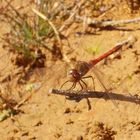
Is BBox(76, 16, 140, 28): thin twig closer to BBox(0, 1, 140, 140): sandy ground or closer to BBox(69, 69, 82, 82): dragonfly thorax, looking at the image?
BBox(0, 1, 140, 140): sandy ground

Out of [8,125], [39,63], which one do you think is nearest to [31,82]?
[39,63]

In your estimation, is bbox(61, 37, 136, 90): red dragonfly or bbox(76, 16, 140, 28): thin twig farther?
bbox(76, 16, 140, 28): thin twig

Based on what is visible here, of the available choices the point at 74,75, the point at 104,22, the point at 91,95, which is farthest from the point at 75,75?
the point at 104,22

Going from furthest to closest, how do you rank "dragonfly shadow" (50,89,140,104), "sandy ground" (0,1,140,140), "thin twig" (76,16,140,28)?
1. "thin twig" (76,16,140,28)
2. "dragonfly shadow" (50,89,140,104)
3. "sandy ground" (0,1,140,140)

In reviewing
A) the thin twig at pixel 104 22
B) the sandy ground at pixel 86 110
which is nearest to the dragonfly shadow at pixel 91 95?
the sandy ground at pixel 86 110

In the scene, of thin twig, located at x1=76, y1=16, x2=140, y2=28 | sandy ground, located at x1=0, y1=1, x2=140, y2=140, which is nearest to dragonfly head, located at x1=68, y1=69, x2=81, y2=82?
sandy ground, located at x1=0, y1=1, x2=140, y2=140

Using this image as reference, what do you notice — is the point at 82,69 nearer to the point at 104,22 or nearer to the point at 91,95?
the point at 91,95

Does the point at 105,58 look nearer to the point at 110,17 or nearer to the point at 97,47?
the point at 97,47

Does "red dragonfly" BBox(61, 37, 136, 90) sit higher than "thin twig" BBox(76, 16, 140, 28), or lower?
lower

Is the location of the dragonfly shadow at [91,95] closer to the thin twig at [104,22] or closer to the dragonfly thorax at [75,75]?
the dragonfly thorax at [75,75]
